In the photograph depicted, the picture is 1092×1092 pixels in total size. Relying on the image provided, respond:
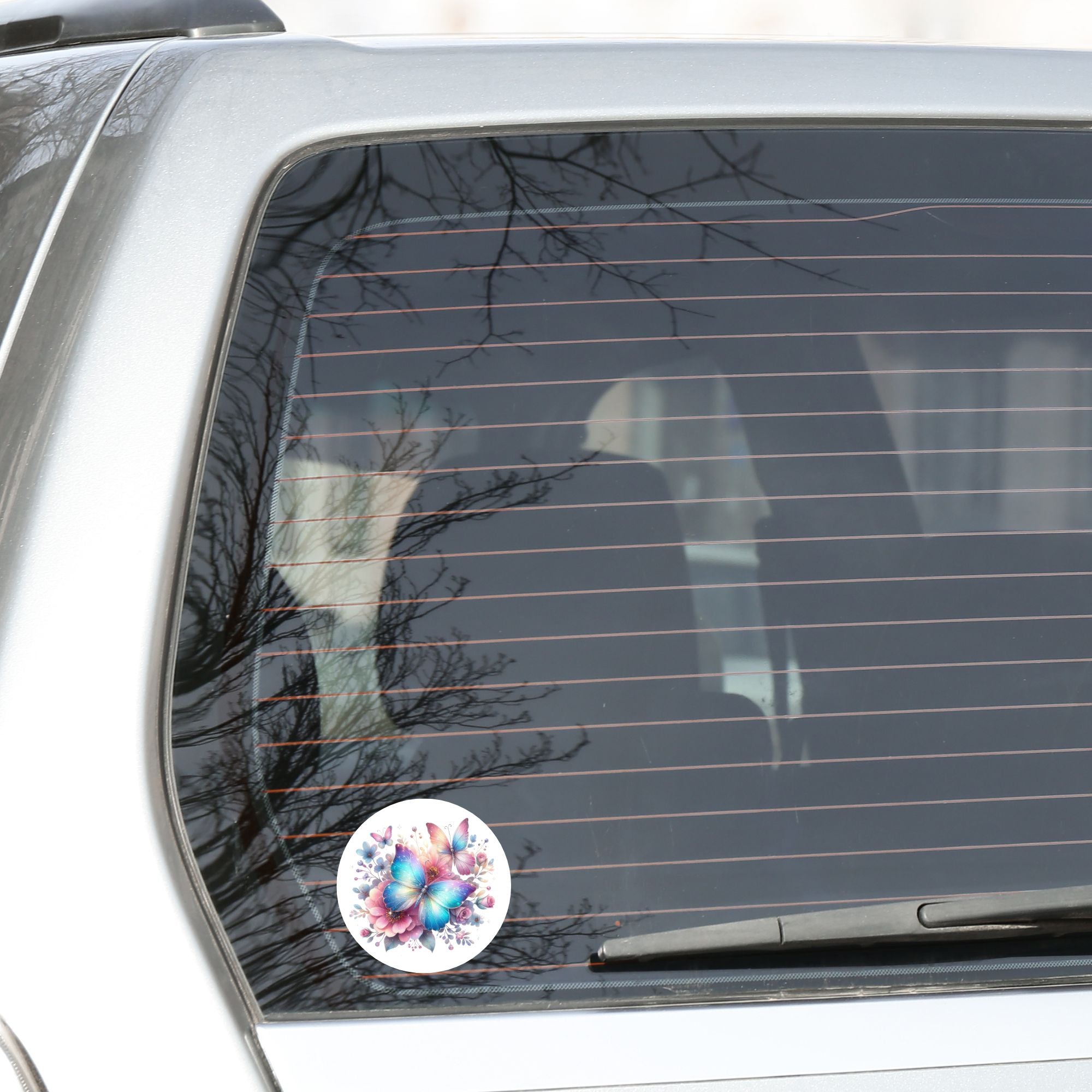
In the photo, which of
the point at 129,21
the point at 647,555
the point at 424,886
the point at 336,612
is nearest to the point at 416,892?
the point at 424,886

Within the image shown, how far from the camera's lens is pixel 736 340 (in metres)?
1.08

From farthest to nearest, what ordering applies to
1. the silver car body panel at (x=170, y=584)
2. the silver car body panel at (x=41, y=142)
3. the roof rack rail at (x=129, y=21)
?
the roof rack rail at (x=129, y=21) → the silver car body panel at (x=41, y=142) → the silver car body panel at (x=170, y=584)

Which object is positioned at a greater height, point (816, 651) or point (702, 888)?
point (816, 651)

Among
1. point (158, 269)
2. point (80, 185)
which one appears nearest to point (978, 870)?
point (158, 269)

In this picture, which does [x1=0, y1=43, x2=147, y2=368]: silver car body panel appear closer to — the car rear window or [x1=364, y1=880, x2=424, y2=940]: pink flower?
the car rear window

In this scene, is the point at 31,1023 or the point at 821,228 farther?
the point at 821,228

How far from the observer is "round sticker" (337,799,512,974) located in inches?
37.4

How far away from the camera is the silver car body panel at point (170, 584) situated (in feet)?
2.94

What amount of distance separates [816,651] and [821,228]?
1.36ft

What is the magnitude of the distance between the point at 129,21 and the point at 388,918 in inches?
42.3

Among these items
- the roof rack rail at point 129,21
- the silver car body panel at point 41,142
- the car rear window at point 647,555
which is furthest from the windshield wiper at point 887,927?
the roof rack rail at point 129,21

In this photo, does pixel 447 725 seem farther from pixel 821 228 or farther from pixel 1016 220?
pixel 1016 220

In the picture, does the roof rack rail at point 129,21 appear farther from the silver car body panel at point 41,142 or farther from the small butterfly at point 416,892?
the small butterfly at point 416,892

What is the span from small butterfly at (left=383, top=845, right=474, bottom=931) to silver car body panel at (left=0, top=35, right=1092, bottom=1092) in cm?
8
